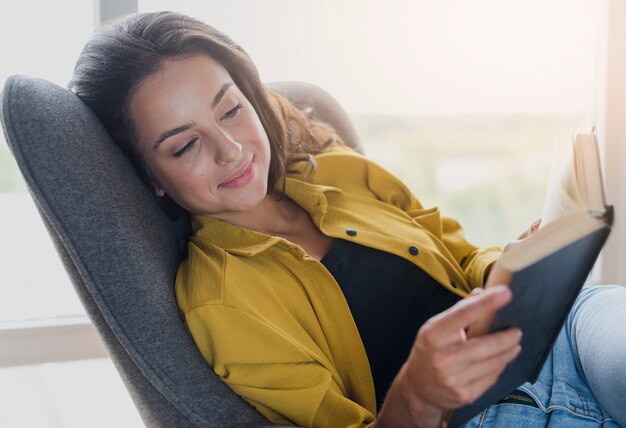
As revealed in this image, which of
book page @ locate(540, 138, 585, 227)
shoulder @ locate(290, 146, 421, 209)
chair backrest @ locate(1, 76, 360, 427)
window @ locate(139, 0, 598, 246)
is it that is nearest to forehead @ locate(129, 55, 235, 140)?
chair backrest @ locate(1, 76, 360, 427)

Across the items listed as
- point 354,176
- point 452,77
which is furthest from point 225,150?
point 452,77

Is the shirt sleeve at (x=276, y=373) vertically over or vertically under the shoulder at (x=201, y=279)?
under

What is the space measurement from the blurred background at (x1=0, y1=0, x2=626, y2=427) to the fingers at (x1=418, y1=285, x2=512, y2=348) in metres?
1.32

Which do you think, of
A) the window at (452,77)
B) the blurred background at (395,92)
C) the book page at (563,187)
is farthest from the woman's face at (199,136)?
the window at (452,77)

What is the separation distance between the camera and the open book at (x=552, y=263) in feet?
2.62

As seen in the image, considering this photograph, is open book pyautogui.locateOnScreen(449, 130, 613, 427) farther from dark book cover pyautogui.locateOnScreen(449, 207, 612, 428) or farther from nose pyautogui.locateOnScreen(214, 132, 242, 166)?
nose pyautogui.locateOnScreen(214, 132, 242, 166)

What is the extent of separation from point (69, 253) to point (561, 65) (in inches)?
78.7

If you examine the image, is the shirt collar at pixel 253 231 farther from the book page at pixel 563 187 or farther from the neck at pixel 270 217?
the book page at pixel 563 187

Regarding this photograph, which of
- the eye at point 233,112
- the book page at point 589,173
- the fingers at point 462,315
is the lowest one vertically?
the fingers at point 462,315

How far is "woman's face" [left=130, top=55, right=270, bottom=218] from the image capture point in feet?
4.10

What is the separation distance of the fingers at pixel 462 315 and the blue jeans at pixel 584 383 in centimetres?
33

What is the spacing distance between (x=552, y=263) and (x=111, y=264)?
642 millimetres

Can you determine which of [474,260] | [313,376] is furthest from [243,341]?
[474,260]

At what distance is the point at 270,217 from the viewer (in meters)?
1.45
